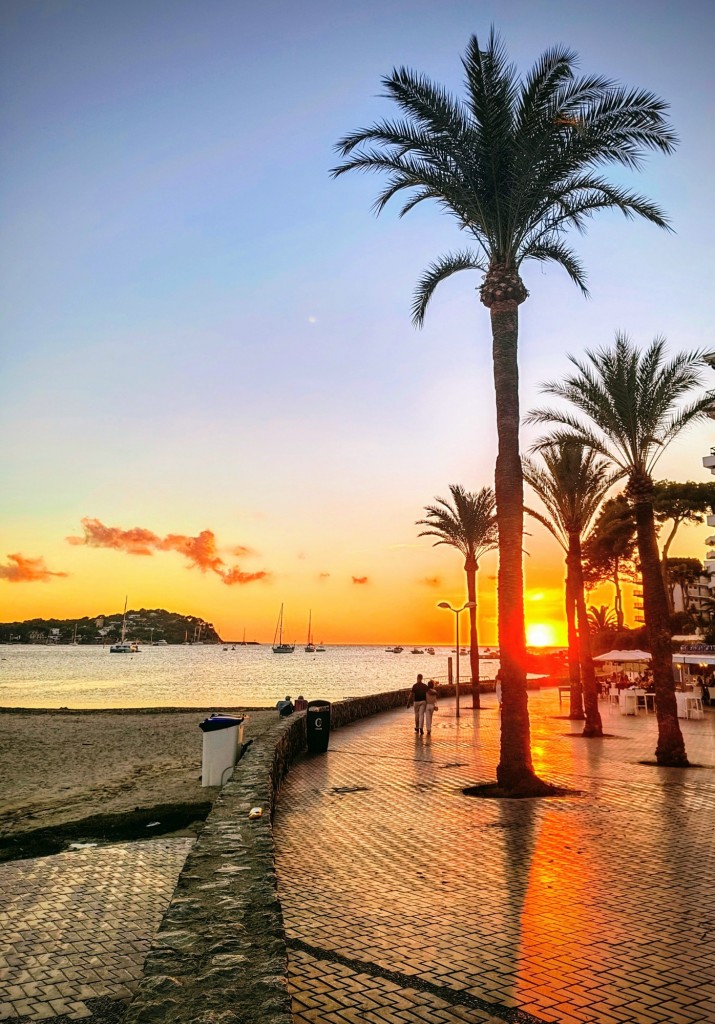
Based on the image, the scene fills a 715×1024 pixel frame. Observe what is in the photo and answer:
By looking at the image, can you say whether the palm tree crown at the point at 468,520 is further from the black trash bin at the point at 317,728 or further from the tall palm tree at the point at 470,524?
the black trash bin at the point at 317,728

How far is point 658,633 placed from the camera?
15078 millimetres

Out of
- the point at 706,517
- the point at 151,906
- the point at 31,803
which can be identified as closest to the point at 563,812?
the point at 151,906

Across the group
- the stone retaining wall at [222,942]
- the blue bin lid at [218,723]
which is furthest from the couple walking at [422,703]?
the stone retaining wall at [222,942]

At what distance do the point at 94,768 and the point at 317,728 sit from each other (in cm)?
673

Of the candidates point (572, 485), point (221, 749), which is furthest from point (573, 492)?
point (221, 749)

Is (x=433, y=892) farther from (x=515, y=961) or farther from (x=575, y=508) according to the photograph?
(x=575, y=508)

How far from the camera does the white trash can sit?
12.2 metres

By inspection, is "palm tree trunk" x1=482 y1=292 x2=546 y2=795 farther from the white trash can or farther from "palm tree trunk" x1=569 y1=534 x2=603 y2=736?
"palm tree trunk" x1=569 y1=534 x2=603 y2=736

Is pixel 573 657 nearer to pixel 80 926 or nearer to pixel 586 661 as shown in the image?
pixel 586 661

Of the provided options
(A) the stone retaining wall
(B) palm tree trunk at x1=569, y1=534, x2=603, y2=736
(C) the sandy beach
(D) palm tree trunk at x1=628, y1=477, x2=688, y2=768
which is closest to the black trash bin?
(C) the sandy beach

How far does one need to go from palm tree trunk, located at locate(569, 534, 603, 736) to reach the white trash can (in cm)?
1105

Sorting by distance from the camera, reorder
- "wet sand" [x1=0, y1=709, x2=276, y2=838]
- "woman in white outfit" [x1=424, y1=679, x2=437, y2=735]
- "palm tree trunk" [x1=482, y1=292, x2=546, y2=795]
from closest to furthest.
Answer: "palm tree trunk" [x1=482, y1=292, x2=546, y2=795], "wet sand" [x1=0, y1=709, x2=276, y2=838], "woman in white outfit" [x1=424, y1=679, x2=437, y2=735]

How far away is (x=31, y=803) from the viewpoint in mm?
12867

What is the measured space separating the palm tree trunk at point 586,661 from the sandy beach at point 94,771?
9362 mm
